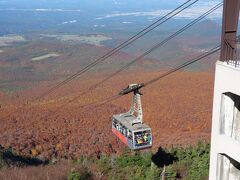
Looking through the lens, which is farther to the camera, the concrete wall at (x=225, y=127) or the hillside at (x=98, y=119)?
the hillside at (x=98, y=119)

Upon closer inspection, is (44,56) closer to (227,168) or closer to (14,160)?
(14,160)

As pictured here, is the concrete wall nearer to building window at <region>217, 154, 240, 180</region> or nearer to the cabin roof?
building window at <region>217, 154, 240, 180</region>

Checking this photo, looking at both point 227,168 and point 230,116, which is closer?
point 230,116

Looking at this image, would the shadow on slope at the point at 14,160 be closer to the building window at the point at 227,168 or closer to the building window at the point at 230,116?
the building window at the point at 227,168

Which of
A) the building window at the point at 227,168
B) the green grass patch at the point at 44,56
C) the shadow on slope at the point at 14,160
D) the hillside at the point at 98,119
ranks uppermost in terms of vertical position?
the green grass patch at the point at 44,56

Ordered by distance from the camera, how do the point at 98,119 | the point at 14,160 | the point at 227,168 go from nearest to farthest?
the point at 227,168
the point at 14,160
the point at 98,119

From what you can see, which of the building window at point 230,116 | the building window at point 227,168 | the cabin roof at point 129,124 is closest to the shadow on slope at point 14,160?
the cabin roof at point 129,124

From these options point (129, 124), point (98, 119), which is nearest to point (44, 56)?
point (98, 119)

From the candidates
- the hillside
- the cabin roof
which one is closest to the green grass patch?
the hillside

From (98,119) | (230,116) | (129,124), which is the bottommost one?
(230,116)
